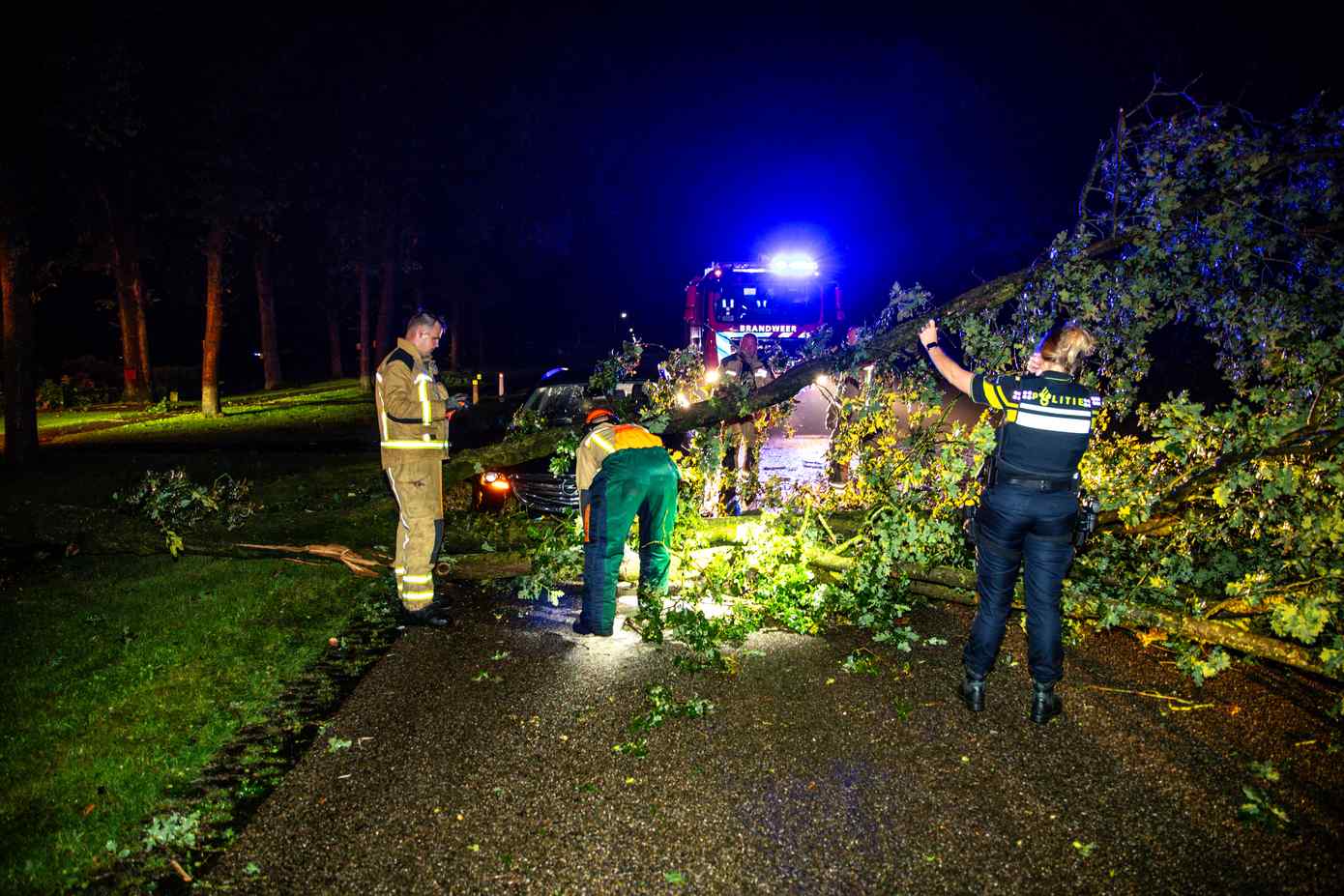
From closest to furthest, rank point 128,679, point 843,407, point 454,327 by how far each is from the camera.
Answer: point 128,679 < point 843,407 < point 454,327

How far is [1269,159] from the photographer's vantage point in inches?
194

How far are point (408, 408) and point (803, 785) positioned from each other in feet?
10.9

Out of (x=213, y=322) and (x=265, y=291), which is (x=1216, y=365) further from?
(x=265, y=291)

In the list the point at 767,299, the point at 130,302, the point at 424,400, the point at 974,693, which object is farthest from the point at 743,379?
the point at 130,302

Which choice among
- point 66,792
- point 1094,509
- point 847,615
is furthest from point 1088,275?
point 66,792

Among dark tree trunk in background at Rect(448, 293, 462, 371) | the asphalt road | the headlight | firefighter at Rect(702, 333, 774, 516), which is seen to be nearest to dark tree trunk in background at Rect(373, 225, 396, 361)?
dark tree trunk in background at Rect(448, 293, 462, 371)

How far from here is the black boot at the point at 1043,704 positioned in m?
3.76

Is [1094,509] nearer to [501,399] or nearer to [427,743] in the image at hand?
[427,743]

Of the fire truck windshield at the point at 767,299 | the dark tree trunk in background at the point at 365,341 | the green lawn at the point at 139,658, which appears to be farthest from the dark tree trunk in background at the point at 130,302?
the fire truck windshield at the point at 767,299

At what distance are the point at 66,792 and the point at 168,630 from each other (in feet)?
6.62

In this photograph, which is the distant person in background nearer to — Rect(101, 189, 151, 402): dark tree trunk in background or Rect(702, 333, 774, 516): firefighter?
Rect(702, 333, 774, 516): firefighter

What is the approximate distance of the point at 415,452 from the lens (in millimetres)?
5062

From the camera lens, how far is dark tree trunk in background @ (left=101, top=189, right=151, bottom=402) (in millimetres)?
20953

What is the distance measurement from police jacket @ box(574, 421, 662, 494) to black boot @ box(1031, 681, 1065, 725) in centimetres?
248
